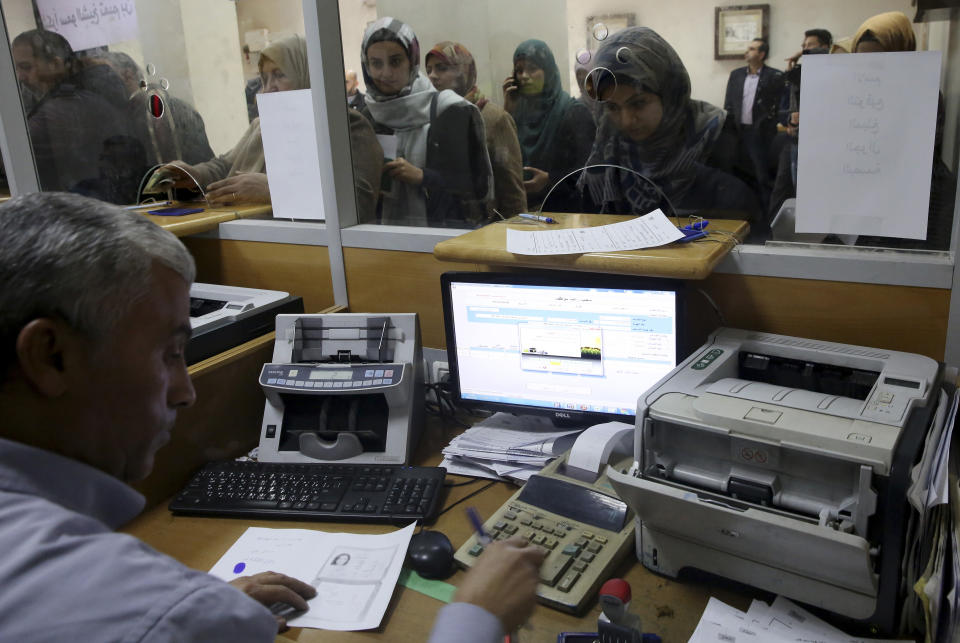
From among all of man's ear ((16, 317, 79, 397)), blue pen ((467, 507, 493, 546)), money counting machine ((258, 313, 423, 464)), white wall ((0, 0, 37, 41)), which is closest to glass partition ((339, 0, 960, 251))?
money counting machine ((258, 313, 423, 464))

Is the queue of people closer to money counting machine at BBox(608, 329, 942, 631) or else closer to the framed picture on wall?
the framed picture on wall

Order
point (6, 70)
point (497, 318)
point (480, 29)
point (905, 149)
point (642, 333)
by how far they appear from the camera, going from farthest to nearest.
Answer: point (480, 29) < point (6, 70) < point (497, 318) < point (642, 333) < point (905, 149)

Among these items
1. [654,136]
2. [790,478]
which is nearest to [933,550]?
[790,478]

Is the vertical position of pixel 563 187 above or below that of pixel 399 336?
above

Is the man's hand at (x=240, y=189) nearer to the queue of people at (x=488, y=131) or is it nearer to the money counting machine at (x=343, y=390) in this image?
the queue of people at (x=488, y=131)

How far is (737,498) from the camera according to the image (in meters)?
0.96

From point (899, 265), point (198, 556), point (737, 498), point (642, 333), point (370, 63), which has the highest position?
point (370, 63)

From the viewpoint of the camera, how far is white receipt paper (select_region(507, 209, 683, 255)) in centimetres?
129

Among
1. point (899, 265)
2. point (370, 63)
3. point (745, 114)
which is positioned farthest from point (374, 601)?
point (370, 63)

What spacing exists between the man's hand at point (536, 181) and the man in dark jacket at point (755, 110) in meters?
0.50

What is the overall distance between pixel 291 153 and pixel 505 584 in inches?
52.0

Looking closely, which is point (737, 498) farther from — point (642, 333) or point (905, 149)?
point (905, 149)

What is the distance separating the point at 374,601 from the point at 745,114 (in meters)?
1.36

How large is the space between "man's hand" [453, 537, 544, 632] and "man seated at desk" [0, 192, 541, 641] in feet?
0.17
